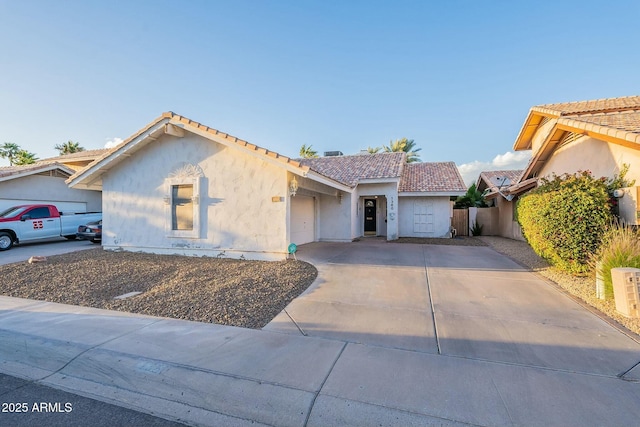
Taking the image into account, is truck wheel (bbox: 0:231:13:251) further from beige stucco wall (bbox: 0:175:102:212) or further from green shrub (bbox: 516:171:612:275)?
green shrub (bbox: 516:171:612:275)

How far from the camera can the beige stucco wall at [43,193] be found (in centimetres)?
1524

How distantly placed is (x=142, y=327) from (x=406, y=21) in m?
12.9

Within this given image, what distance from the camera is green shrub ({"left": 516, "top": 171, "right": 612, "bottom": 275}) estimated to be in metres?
6.52

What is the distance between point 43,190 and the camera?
1669 centimetres

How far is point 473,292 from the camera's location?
607 centimetres

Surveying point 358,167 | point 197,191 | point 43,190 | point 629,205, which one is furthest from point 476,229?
point 43,190

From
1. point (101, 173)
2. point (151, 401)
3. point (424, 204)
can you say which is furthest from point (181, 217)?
point (424, 204)

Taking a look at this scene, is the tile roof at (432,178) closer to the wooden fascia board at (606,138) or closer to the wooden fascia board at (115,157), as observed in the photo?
the wooden fascia board at (606,138)

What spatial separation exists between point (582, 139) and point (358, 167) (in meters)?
10.0

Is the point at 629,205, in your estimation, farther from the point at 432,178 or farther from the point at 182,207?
the point at 182,207

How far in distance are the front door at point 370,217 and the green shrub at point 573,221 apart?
11352mm

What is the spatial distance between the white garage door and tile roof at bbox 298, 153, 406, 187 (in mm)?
1693

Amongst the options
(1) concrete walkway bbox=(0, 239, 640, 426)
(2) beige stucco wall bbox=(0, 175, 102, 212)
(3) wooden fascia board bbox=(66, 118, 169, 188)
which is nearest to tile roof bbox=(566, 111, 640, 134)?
(1) concrete walkway bbox=(0, 239, 640, 426)

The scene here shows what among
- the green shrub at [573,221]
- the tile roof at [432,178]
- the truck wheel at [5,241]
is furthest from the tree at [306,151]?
the green shrub at [573,221]
